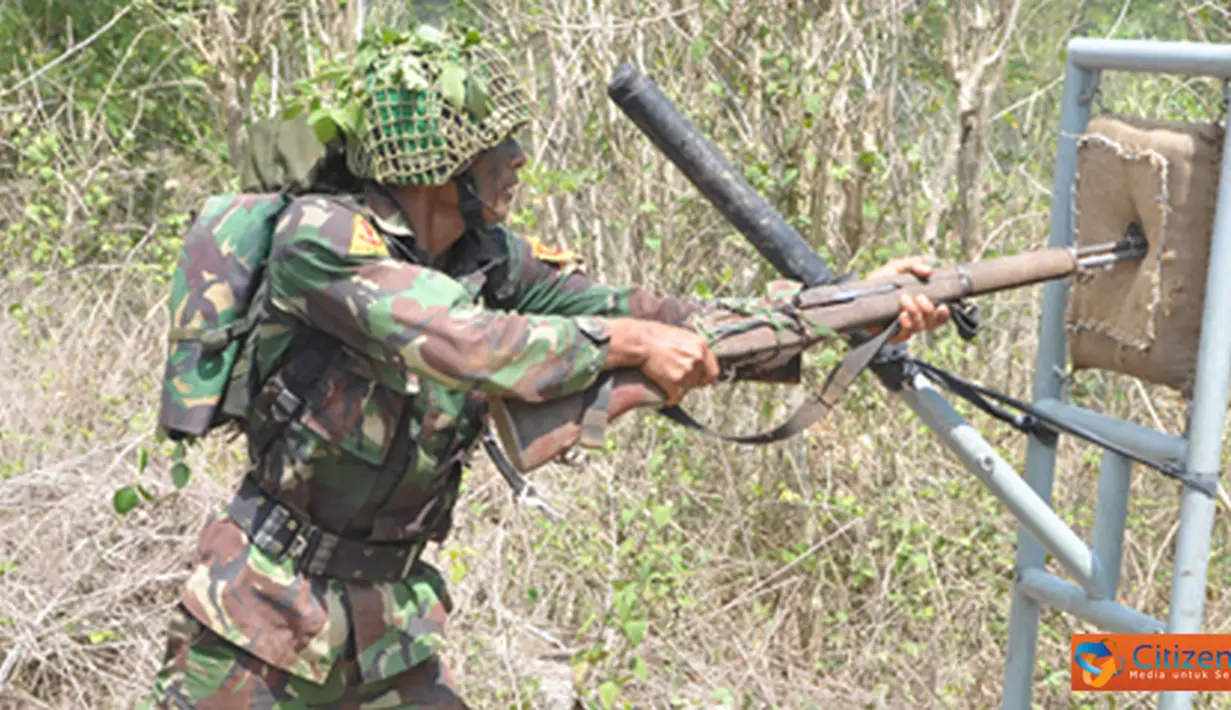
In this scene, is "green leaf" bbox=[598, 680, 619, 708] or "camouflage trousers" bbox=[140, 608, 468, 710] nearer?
"camouflage trousers" bbox=[140, 608, 468, 710]

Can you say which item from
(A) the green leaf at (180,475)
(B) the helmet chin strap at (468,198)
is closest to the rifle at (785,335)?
(B) the helmet chin strap at (468,198)

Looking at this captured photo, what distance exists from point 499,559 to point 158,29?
15.7 feet

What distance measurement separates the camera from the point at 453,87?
100 inches

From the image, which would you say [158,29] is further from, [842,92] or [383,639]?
[383,639]

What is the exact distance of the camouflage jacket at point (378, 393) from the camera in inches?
94.3

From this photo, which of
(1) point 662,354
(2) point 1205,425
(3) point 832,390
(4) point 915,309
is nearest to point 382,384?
(1) point 662,354

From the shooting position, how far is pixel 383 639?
2.83m

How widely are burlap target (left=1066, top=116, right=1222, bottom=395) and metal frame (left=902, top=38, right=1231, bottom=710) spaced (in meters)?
0.08

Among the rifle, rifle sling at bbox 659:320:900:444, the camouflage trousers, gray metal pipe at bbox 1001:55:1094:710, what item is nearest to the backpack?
the camouflage trousers

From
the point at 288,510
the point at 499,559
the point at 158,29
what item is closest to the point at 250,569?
the point at 288,510

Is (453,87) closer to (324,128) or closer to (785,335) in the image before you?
(324,128)

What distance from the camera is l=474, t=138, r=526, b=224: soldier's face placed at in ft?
8.74

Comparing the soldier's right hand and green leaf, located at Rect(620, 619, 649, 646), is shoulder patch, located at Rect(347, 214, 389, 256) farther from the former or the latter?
green leaf, located at Rect(620, 619, 649, 646)

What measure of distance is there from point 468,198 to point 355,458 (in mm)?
531
